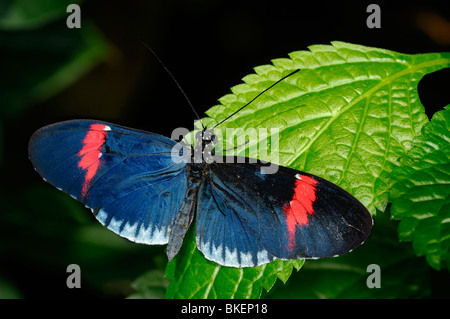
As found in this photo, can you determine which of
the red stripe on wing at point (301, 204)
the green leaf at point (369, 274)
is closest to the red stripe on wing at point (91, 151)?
the red stripe on wing at point (301, 204)

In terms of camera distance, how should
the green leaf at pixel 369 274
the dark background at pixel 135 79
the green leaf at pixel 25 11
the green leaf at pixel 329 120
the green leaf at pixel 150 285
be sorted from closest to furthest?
1. the green leaf at pixel 329 120
2. the green leaf at pixel 369 274
3. the green leaf at pixel 150 285
4. the green leaf at pixel 25 11
5. the dark background at pixel 135 79

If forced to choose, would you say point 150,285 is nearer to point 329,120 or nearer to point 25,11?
point 329,120

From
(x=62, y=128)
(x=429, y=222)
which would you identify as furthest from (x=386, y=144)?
(x=62, y=128)

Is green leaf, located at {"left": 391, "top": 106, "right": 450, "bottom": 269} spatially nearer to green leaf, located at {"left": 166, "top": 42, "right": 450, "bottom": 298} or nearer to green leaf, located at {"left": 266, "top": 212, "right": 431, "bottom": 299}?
green leaf, located at {"left": 166, "top": 42, "right": 450, "bottom": 298}

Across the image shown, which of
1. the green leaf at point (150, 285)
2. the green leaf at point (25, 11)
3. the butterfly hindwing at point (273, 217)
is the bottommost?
the green leaf at point (150, 285)

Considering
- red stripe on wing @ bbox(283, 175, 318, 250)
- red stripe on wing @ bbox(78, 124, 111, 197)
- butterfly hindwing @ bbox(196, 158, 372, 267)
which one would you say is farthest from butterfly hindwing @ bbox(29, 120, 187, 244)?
red stripe on wing @ bbox(283, 175, 318, 250)

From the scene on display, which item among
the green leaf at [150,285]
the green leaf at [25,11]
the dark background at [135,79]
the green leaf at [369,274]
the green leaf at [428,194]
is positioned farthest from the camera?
the dark background at [135,79]

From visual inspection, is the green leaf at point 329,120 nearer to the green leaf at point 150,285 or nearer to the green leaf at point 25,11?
the green leaf at point 150,285

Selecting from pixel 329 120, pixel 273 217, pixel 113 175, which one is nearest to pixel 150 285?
pixel 113 175
